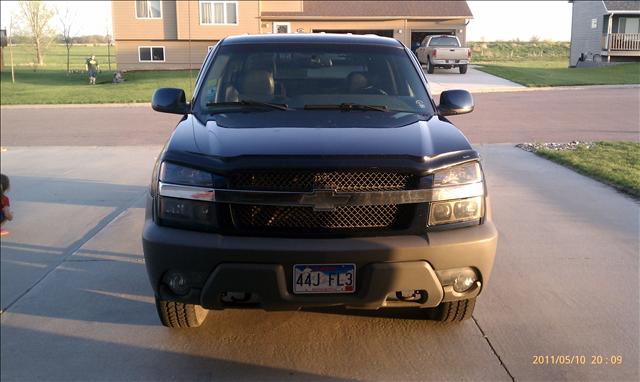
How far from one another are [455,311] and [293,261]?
1.34 meters

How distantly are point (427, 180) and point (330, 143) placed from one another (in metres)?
0.59

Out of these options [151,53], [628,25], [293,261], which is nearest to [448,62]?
[628,25]

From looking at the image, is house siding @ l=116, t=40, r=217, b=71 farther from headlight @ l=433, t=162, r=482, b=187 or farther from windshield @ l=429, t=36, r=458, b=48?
headlight @ l=433, t=162, r=482, b=187

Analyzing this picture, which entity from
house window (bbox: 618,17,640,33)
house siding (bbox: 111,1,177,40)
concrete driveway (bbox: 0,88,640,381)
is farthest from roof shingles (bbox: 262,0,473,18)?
concrete driveway (bbox: 0,88,640,381)

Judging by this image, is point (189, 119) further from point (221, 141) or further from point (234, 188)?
point (234, 188)

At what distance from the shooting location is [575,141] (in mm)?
12430

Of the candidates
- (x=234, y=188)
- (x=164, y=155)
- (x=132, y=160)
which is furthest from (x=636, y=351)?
(x=132, y=160)

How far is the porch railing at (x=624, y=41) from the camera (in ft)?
126

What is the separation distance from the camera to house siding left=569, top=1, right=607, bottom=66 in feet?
134

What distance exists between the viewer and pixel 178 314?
13.7 ft

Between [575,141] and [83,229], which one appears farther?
[575,141]

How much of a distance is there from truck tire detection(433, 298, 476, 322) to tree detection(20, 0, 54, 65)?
42.8 metres

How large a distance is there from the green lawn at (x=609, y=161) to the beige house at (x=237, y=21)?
27124 mm

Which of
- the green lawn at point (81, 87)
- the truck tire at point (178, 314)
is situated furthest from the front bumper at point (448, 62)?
the truck tire at point (178, 314)
